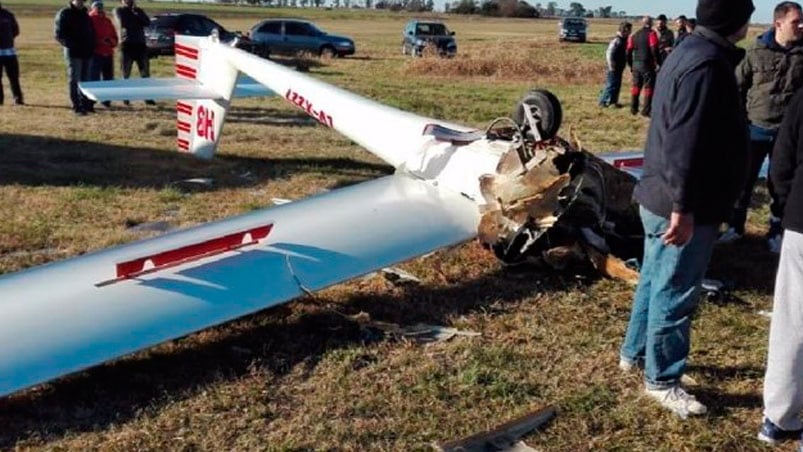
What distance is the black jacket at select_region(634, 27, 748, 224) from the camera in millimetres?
3453

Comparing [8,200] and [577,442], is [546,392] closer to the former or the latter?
[577,442]

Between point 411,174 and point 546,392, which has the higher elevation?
point 411,174

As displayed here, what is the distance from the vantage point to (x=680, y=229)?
359 cm

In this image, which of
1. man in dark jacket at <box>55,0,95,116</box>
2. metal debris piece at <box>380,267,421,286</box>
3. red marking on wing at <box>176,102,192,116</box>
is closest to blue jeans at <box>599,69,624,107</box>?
red marking on wing at <box>176,102,192,116</box>

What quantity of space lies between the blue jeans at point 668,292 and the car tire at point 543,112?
1.96 metres

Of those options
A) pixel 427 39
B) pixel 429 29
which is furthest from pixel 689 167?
pixel 429 29

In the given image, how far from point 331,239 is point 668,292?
224 cm

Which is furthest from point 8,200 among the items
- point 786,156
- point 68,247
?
point 786,156

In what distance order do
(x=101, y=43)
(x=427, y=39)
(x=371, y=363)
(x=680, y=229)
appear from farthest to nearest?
(x=427, y=39) < (x=101, y=43) < (x=371, y=363) < (x=680, y=229)

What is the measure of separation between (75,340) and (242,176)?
521cm

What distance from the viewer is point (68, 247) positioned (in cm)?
647

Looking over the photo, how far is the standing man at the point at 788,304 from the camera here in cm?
348

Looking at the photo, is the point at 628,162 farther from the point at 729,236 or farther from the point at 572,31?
the point at 572,31

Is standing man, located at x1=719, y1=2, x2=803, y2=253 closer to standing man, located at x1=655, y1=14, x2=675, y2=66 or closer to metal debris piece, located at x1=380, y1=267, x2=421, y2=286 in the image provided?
metal debris piece, located at x1=380, y1=267, x2=421, y2=286
